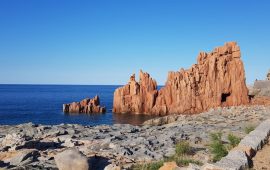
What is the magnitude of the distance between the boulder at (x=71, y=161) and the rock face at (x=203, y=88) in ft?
225

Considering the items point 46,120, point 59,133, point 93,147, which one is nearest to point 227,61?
point 46,120

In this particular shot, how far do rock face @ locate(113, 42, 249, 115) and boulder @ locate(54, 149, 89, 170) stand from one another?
68.6 m

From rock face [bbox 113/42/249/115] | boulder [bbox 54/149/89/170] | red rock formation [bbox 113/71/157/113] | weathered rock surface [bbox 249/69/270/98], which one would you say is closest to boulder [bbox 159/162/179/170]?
boulder [bbox 54/149/89/170]

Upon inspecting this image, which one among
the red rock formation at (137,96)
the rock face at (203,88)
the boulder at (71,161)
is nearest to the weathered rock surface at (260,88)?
the rock face at (203,88)

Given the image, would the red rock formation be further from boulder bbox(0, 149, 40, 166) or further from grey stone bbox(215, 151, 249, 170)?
grey stone bbox(215, 151, 249, 170)

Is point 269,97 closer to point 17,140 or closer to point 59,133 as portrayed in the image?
point 59,133

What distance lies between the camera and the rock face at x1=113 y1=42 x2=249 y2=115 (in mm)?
84050

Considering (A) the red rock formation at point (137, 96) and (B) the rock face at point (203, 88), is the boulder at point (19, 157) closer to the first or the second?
(B) the rock face at point (203, 88)

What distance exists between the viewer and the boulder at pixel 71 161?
60.5 ft

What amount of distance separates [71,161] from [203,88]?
237 feet

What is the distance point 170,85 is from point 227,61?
15.7 metres

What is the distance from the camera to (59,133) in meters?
33.4

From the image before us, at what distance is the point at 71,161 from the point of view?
18.5 metres

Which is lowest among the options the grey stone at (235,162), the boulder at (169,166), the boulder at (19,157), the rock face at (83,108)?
the rock face at (83,108)
